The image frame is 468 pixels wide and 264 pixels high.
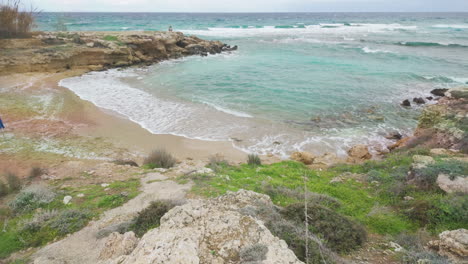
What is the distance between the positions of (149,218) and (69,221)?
2.04 metres

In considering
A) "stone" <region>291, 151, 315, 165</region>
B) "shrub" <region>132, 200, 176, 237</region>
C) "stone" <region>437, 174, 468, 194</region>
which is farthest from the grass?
"shrub" <region>132, 200, 176, 237</region>

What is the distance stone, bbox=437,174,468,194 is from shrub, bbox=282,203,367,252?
310 centimetres

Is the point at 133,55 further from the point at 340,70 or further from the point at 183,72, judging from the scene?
the point at 340,70

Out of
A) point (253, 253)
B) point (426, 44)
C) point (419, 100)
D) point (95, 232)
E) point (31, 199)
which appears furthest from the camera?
point (426, 44)

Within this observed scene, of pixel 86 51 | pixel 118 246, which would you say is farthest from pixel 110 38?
pixel 118 246

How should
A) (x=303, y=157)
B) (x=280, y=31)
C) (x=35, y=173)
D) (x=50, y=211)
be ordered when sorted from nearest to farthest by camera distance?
(x=50, y=211) < (x=35, y=173) < (x=303, y=157) < (x=280, y=31)

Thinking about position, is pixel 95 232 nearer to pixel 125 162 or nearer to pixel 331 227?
pixel 125 162

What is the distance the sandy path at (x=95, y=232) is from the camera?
14.8 feet

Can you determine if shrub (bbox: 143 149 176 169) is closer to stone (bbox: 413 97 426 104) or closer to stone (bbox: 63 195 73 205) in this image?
stone (bbox: 63 195 73 205)

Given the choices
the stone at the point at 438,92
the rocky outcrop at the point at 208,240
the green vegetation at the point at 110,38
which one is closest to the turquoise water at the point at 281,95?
the stone at the point at 438,92

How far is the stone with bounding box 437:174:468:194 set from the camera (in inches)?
239

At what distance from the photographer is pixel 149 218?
518 centimetres

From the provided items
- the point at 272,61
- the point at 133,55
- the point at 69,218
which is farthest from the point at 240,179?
the point at 133,55

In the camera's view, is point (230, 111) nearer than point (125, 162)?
No
